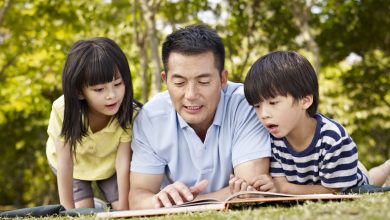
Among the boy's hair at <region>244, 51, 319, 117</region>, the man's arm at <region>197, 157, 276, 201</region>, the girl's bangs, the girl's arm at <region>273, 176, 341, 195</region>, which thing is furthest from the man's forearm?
the girl's bangs

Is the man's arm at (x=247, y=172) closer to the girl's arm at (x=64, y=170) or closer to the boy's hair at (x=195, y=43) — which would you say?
the boy's hair at (x=195, y=43)

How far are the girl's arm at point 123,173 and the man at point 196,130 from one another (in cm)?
12

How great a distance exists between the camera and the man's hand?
10.3 ft

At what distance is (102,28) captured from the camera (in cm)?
1154

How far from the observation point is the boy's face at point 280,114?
348cm

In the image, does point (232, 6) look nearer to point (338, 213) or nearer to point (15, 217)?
point (15, 217)

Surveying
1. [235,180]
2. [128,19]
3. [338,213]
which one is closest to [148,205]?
[235,180]

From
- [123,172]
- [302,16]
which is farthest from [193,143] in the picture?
[302,16]

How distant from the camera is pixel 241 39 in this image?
34.3 ft

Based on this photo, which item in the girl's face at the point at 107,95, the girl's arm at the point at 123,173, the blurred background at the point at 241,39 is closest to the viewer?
the girl's face at the point at 107,95

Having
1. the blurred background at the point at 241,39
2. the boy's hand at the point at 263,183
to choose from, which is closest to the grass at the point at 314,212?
the boy's hand at the point at 263,183

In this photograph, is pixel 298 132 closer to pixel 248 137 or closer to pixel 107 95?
pixel 248 137

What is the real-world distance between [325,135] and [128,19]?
7.14 metres

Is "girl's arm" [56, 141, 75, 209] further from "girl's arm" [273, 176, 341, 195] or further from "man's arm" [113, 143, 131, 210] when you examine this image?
"girl's arm" [273, 176, 341, 195]
